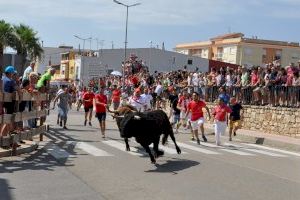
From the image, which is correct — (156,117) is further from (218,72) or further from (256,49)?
(256,49)

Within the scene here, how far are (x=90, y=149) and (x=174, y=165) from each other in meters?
3.47

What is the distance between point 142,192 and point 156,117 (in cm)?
402

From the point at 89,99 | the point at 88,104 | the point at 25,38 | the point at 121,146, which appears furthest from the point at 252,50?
the point at 121,146

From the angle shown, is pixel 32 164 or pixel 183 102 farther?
pixel 183 102

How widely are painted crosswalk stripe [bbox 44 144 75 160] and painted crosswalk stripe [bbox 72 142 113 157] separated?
63cm

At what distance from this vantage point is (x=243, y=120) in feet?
87.3

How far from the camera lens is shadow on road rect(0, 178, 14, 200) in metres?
8.55

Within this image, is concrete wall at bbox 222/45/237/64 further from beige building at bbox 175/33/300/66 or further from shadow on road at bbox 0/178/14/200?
shadow on road at bbox 0/178/14/200

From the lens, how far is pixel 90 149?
15391mm

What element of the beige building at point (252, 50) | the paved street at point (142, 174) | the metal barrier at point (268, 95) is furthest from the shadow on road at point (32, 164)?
the beige building at point (252, 50)

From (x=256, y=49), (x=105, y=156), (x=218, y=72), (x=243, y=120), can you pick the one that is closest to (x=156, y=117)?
(x=105, y=156)

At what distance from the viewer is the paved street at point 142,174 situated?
30.0 ft

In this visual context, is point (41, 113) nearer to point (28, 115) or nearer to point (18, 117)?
point (28, 115)

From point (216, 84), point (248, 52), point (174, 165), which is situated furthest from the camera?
point (248, 52)
